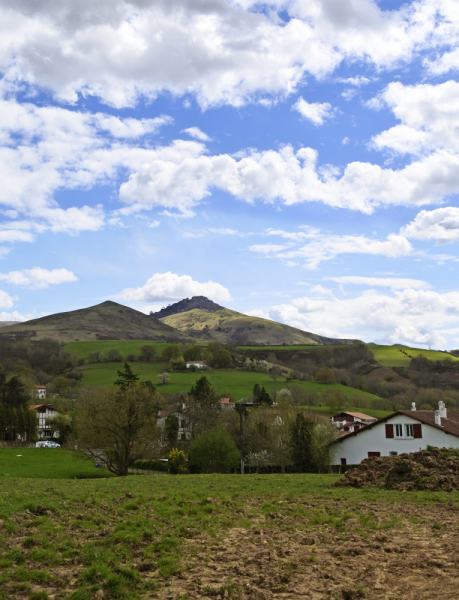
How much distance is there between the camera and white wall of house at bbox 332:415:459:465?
173 ft

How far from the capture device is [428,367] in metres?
186

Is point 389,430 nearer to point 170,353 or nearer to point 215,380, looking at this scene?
point 215,380

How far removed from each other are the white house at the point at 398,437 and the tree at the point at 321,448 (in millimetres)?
1855

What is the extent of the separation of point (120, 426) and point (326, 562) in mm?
37616

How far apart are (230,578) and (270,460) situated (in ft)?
187

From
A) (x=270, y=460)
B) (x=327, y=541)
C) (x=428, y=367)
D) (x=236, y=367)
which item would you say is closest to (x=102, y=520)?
(x=327, y=541)

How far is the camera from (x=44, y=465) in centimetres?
5144

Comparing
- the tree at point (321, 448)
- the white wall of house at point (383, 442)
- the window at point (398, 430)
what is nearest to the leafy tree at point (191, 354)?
the tree at point (321, 448)

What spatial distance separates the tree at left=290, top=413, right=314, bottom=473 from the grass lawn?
2050cm

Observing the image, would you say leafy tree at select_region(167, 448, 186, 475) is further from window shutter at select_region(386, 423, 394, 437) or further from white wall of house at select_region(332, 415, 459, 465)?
window shutter at select_region(386, 423, 394, 437)

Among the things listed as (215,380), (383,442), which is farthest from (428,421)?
(215,380)

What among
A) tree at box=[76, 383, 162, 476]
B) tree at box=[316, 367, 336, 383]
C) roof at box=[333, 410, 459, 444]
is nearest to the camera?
tree at box=[76, 383, 162, 476]

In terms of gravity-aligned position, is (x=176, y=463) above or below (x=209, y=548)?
below

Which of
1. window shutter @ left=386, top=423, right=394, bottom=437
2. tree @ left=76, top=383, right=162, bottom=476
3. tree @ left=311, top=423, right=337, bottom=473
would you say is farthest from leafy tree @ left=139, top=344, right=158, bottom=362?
tree @ left=76, top=383, right=162, bottom=476
